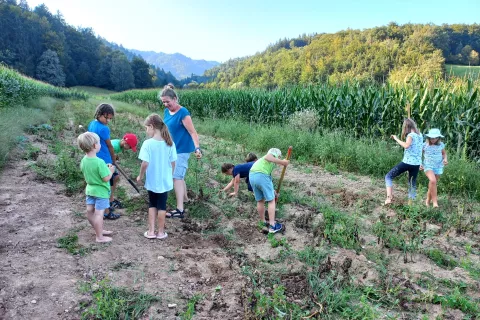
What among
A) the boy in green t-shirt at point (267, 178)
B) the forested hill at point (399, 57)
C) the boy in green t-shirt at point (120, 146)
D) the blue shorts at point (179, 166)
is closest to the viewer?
the boy in green t-shirt at point (267, 178)

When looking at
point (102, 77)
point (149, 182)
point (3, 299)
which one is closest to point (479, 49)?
point (149, 182)

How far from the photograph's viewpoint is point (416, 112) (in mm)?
8383

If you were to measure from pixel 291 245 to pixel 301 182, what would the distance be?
296cm

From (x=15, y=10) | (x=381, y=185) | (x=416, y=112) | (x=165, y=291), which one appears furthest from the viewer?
(x=15, y=10)

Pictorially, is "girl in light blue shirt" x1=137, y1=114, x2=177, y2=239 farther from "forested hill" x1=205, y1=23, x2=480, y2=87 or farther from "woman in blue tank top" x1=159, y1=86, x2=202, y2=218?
"forested hill" x1=205, y1=23, x2=480, y2=87

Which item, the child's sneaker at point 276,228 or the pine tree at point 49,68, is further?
the pine tree at point 49,68

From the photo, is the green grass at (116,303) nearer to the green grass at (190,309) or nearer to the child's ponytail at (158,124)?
the green grass at (190,309)

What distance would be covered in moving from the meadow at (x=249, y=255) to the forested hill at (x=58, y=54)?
68.2 m

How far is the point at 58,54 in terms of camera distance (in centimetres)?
7431

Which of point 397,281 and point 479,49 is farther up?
point 479,49

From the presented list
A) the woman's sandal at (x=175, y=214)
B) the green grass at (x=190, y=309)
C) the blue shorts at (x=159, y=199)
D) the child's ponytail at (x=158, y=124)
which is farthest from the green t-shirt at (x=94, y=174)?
the green grass at (x=190, y=309)

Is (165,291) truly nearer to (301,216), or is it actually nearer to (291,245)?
(291,245)

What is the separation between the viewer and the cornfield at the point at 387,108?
7.55m

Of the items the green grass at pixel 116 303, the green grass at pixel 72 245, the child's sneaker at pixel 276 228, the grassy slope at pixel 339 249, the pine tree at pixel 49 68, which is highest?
the pine tree at pixel 49 68
